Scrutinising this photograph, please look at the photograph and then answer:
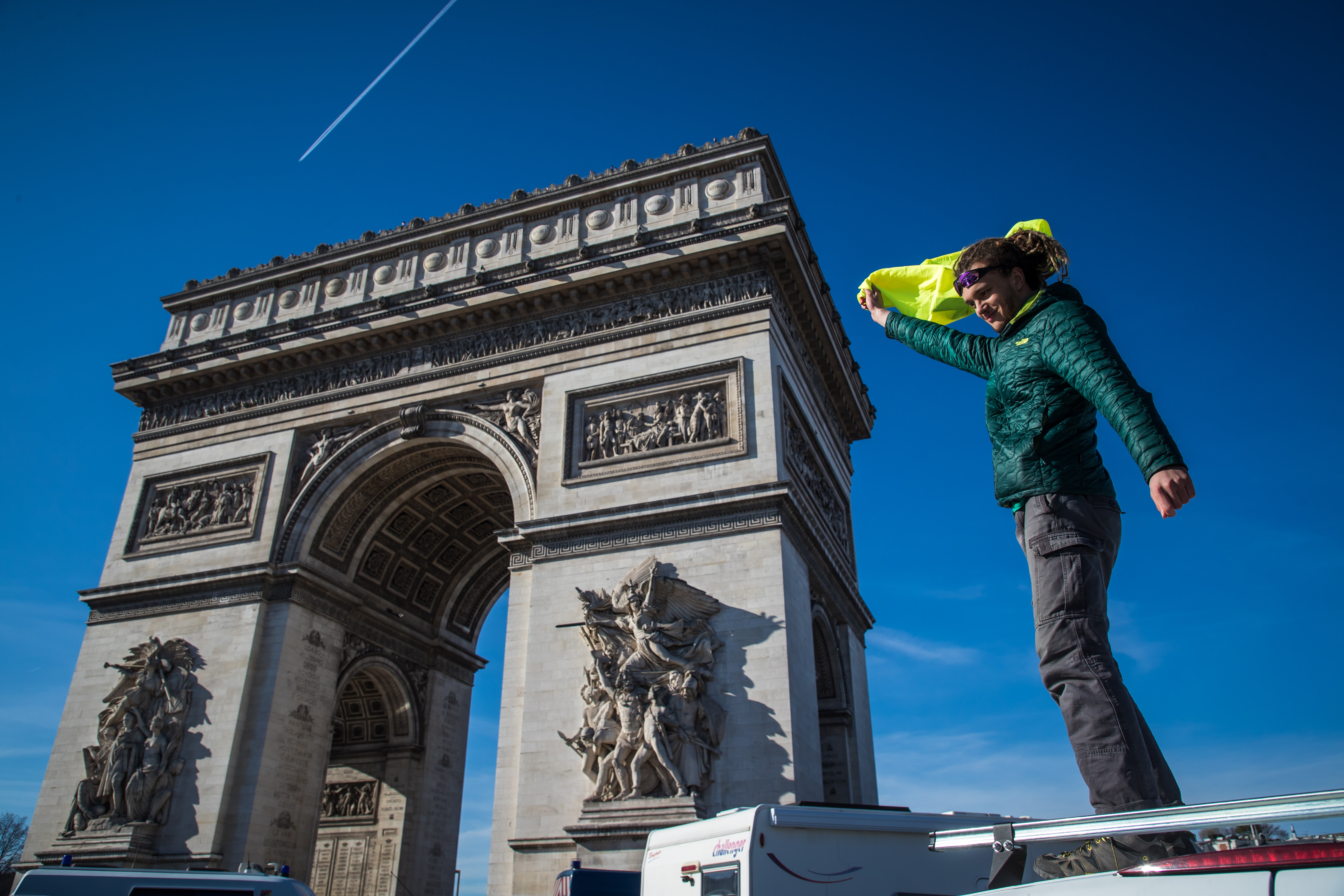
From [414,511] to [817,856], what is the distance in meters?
15.4

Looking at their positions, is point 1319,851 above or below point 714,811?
below

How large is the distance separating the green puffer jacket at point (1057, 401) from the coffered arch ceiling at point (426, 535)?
14873mm

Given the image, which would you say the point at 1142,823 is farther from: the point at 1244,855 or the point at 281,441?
the point at 281,441

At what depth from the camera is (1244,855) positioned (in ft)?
7.03

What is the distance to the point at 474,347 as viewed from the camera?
1875 cm

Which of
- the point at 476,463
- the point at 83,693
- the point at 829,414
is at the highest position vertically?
the point at 829,414

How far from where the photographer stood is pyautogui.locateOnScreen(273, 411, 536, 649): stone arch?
18.1 m

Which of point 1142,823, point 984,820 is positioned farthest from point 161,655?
point 1142,823

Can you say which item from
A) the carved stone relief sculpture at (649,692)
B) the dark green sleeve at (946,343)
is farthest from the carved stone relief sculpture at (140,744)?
the dark green sleeve at (946,343)

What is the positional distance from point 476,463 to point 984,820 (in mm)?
13570

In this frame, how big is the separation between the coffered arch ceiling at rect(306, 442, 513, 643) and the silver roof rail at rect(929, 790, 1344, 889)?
15.1 m

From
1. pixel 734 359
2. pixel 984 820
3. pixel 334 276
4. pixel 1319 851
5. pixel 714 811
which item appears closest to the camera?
pixel 1319 851

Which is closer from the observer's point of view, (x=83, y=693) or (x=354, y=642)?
(x=83, y=693)

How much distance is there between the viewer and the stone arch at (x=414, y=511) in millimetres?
18141
